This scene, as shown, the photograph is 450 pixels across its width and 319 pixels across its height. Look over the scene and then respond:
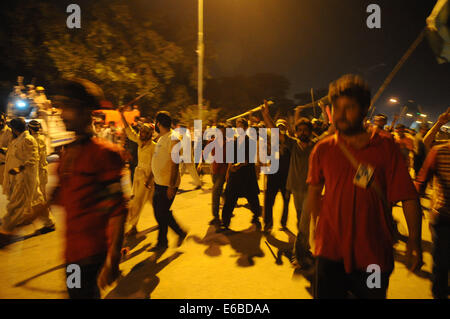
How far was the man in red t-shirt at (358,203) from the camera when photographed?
1.80m

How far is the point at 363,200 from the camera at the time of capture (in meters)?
1.81

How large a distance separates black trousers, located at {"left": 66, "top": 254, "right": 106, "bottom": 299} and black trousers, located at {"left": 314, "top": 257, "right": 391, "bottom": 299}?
4.70ft

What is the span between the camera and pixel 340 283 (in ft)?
6.29

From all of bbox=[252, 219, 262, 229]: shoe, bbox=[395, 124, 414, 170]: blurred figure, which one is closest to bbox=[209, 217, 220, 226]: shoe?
bbox=[252, 219, 262, 229]: shoe

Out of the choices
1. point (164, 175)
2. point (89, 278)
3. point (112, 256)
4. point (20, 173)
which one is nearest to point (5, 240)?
point (20, 173)

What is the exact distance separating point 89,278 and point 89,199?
20.8 inches

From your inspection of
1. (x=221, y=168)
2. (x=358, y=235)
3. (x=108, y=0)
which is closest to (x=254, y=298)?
(x=358, y=235)

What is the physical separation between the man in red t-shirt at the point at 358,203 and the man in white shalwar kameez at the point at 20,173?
4896 mm

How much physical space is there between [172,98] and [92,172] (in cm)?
1801

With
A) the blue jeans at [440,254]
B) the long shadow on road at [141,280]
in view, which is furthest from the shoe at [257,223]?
the blue jeans at [440,254]

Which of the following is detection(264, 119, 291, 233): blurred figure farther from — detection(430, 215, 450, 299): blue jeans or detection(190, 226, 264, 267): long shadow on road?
detection(430, 215, 450, 299): blue jeans

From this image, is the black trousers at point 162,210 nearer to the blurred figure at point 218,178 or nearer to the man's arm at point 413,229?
the blurred figure at point 218,178

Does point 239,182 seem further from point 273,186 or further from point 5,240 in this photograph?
point 5,240

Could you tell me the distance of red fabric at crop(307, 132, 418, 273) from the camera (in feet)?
5.91
